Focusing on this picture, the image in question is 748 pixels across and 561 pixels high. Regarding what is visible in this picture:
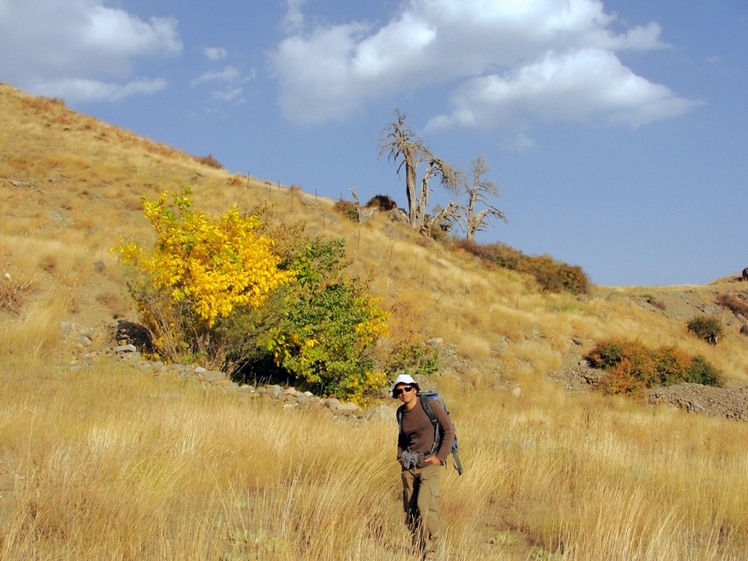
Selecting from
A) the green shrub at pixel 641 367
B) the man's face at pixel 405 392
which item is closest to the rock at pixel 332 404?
Result: the man's face at pixel 405 392

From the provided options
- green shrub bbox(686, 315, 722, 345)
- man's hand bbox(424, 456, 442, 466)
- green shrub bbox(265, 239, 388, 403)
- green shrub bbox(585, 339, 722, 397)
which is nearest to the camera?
man's hand bbox(424, 456, 442, 466)

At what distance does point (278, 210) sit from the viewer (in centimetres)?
2789

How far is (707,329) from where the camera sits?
30.9 metres

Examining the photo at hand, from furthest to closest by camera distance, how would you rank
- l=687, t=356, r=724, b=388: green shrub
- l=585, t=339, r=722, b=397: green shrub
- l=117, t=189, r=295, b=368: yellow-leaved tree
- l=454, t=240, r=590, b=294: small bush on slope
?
l=454, t=240, r=590, b=294: small bush on slope < l=687, t=356, r=724, b=388: green shrub < l=585, t=339, r=722, b=397: green shrub < l=117, t=189, r=295, b=368: yellow-leaved tree

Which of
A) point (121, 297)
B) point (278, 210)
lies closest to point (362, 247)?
point (278, 210)

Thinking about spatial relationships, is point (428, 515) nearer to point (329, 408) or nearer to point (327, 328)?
point (329, 408)

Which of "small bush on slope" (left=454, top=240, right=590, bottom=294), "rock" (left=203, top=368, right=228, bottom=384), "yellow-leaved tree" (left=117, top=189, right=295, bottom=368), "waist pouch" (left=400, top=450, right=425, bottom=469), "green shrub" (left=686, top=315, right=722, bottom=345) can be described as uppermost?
"small bush on slope" (left=454, top=240, right=590, bottom=294)

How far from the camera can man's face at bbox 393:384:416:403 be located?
16.5 ft

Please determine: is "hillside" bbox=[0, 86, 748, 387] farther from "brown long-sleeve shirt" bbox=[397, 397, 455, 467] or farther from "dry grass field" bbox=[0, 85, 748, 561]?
"brown long-sleeve shirt" bbox=[397, 397, 455, 467]

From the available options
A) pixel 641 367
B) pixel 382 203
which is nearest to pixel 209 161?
pixel 382 203

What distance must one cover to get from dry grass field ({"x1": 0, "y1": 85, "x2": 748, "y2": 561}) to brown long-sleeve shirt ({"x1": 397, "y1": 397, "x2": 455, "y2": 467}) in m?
0.68

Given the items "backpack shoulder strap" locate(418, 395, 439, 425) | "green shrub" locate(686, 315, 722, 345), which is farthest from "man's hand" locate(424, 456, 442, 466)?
Answer: "green shrub" locate(686, 315, 722, 345)

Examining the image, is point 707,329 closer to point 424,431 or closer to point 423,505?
point 424,431

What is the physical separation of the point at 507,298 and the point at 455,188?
40.3 feet
